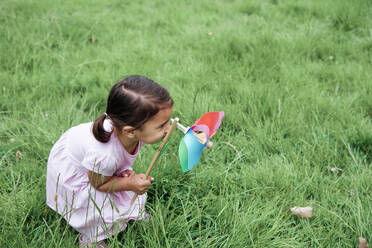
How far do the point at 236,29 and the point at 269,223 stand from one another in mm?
2392

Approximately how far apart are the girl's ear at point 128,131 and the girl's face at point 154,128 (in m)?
0.02

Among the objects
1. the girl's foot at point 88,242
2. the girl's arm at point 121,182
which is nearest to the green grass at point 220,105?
the girl's foot at point 88,242

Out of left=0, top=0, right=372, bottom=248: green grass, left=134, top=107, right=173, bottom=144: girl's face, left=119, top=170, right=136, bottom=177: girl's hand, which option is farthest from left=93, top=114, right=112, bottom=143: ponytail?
left=0, top=0, right=372, bottom=248: green grass

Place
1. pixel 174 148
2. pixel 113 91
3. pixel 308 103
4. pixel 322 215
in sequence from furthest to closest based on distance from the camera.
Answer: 1. pixel 308 103
2. pixel 174 148
3. pixel 322 215
4. pixel 113 91

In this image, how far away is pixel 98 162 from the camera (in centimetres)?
138

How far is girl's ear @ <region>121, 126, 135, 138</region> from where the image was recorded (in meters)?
1.33

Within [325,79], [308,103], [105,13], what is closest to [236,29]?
[325,79]

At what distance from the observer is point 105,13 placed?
4004 mm

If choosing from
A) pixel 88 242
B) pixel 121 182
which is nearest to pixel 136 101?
pixel 121 182

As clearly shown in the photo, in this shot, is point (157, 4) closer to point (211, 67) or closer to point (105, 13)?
point (105, 13)

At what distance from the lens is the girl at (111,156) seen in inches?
50.9

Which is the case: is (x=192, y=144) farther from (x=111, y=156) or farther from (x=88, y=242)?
(x=88, y=242)

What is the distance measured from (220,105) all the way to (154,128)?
3.60 feet

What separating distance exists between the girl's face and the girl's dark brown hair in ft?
0.07
